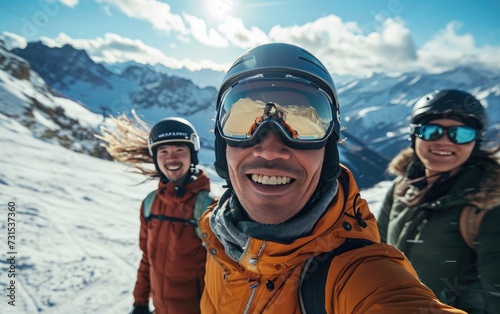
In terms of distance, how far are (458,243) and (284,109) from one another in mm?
1830

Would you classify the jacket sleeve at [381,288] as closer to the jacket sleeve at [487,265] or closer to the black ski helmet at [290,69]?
the black ski helmet at [290,69]

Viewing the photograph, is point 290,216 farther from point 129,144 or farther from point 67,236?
point 67,236

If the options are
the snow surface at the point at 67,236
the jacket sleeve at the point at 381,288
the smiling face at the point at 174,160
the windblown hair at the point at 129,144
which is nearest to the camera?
the jacket sleeve at the point at 381,288

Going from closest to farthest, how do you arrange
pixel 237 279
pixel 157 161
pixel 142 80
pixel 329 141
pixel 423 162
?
pixel 237 279, pixel 329 141, pixel 423 162, pixel 157 161, pixel 142 80

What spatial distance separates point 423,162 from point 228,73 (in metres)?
2.33

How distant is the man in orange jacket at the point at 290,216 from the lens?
1.30 metres

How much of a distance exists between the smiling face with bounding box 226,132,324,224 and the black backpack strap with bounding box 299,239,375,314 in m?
0.30

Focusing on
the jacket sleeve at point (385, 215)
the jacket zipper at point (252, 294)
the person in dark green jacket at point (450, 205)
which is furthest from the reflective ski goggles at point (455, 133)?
the jacket zipper at point (252, 294)

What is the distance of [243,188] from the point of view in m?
1.73

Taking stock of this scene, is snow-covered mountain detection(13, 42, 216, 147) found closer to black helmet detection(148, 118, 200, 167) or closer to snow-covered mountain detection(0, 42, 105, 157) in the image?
snow-covered mountain detection(0, 42, 105, 157)

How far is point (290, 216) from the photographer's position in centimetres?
161

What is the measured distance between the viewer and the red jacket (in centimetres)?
333

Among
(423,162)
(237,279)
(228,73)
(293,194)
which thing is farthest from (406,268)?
(423,162)

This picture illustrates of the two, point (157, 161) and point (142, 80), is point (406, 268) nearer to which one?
point (157, 161)
